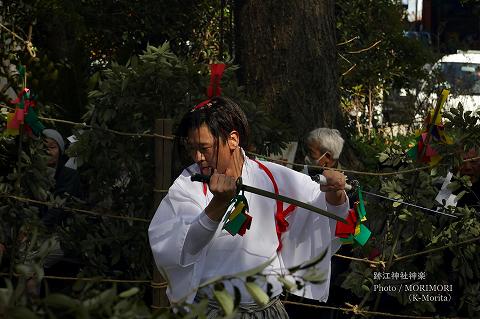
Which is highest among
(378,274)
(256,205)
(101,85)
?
(101,85)

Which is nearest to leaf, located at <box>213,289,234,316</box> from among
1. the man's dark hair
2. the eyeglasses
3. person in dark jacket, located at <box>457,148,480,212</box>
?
the man's dark hair

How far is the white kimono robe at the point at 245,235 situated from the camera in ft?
11.3

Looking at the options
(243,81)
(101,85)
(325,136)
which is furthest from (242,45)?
(101,85)

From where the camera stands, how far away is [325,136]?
6094mm

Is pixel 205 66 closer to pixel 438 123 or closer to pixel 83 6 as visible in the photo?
pixel 438 123

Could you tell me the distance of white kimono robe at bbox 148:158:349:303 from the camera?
11.3 ft

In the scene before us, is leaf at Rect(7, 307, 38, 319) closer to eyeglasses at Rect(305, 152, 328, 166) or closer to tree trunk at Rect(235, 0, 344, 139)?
eyeglasses at Rect(305, 152, 328, 166)

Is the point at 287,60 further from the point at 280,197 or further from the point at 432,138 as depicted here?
the point at 280,197

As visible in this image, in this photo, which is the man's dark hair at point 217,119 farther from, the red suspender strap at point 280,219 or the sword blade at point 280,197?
the sword blade at point 280,197

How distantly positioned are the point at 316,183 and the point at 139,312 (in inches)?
81.3

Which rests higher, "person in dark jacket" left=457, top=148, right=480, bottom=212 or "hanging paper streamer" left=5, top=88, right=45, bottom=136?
"hanging paper streamer" left=5, top=88, right=45, bottom=136

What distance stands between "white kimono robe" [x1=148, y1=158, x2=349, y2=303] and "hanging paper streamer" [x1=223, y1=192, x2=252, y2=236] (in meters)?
0.10

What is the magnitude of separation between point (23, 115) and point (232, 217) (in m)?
1.79

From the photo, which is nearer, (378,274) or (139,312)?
(139,312)
